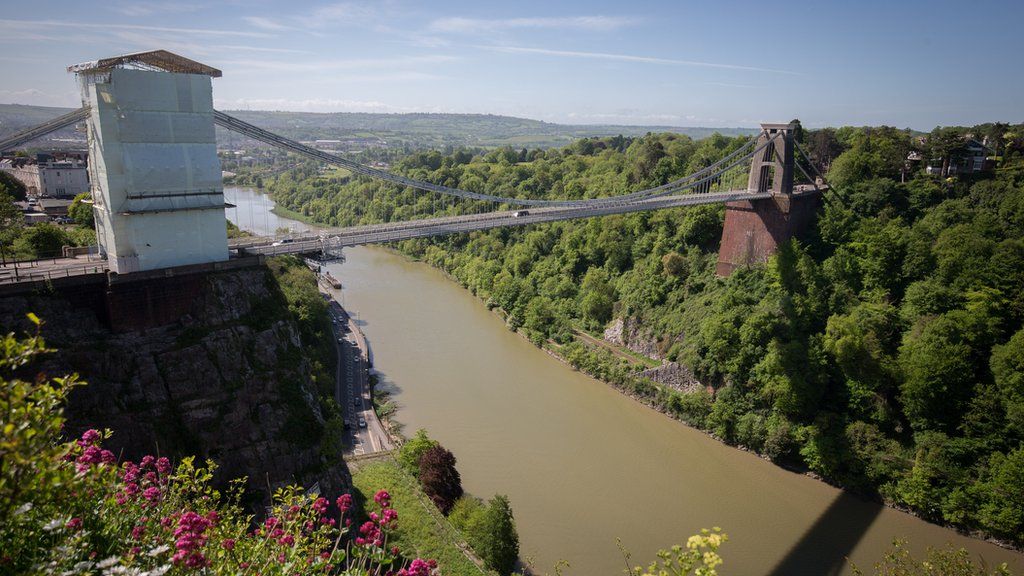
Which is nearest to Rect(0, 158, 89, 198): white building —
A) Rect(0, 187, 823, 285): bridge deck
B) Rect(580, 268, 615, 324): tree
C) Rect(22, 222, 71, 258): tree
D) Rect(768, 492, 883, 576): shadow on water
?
Rect(22, 222, 71, 258): tree

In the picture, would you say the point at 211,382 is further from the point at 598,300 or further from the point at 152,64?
the point at 598,300

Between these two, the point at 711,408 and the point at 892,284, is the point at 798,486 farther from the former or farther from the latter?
the point at 892,284

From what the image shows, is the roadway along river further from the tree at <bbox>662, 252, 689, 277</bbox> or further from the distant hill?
the distant hill

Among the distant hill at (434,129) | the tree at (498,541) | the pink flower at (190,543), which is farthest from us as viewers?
the distant hill at (434,129)

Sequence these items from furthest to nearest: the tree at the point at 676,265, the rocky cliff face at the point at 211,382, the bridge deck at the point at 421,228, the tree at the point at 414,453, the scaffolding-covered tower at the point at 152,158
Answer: the tree at the point at 676,265 → the tree at the point at 414,453 → the bridge deck at the point at 421,228 → the scaffolding-covered tower at the point at 152,158 → the rocky cliff face at the point at 211,382

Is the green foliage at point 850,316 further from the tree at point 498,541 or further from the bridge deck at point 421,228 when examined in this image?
the tree at point 498,541

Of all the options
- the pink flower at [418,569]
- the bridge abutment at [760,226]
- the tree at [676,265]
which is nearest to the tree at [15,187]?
the tree at [676,265]

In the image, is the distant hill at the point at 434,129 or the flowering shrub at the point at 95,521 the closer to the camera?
the flowering shrub at the point at 95,521
